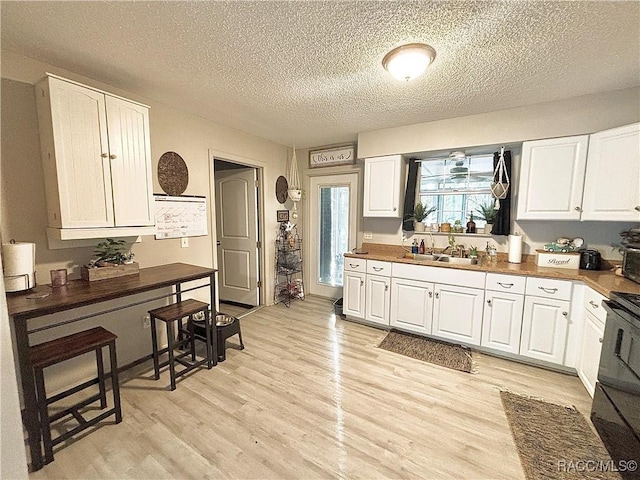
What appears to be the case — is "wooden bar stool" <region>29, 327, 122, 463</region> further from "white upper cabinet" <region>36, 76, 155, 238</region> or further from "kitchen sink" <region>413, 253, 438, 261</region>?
"kitchen sink" <region>413, 253, 438, 261</region>

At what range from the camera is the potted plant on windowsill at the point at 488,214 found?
304cm

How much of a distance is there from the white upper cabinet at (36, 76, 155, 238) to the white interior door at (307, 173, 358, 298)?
2.61 m

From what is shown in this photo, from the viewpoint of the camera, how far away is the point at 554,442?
169 centimetres

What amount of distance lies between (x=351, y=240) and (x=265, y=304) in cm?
168

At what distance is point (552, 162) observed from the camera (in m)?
2.57

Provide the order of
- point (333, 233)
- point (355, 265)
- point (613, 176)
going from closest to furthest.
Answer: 1. point (613, 176)
2. point (355, 265)
3. point (333, 233)

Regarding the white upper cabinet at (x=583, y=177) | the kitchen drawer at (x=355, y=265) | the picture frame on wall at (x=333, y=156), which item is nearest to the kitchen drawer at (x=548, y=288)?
the white upper cabinet at (x=583, y=177)

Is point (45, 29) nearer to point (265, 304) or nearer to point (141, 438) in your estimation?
point (141, 438)

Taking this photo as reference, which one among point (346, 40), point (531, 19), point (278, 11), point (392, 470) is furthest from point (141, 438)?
point (531, 19)

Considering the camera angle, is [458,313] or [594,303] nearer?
[594,303]

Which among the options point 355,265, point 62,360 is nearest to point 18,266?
point 62,360

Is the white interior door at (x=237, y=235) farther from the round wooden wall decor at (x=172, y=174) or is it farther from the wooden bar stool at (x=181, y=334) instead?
the wooden bar stool at (x=181, y=334)

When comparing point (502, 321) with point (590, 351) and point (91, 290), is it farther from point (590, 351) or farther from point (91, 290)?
point (91, 290)

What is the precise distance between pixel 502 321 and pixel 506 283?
39cm
